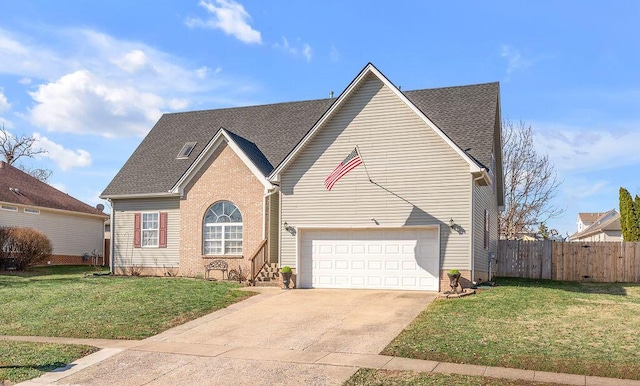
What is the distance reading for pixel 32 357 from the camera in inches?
460

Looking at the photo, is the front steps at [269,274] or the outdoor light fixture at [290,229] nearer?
the outdoor light fixture at [290,229]

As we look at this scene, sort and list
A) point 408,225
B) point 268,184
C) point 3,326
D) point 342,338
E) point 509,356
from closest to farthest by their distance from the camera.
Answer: point 509,356
point 342,338
point 3,326
point 408,225
point 268,184

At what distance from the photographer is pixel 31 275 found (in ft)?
84.8

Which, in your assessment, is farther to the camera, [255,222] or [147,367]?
[255,222]

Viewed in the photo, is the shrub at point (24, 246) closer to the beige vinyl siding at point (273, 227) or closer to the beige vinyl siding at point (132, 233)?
the beige vinyl siding at point (132, 233)

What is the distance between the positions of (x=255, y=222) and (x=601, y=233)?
41.0 meters

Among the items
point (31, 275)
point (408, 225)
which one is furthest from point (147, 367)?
point (31, 275)

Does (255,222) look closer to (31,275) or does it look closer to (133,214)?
(133,214)

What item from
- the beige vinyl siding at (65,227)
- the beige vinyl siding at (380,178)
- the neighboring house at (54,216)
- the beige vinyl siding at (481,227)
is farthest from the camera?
the beige vinyl siding at (65,227)

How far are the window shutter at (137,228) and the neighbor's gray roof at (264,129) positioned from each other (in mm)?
1099

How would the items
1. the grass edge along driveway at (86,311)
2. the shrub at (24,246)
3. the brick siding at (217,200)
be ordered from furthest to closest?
the shrub at (24,246) < the brick siding at (217,200) < the grass edge along driveway at (86,311)

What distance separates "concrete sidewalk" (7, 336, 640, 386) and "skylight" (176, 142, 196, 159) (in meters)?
14.5

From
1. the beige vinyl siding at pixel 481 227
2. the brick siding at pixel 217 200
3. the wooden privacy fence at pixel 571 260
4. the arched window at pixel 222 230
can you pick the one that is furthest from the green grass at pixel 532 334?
the arched window at pixel 222 230

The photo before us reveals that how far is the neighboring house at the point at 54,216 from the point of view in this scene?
31.7m
